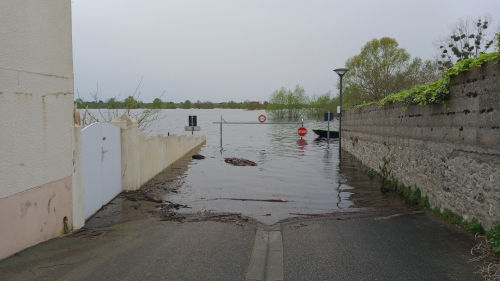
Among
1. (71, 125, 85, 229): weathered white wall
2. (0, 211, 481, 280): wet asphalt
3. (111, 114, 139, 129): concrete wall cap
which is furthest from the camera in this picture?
(111, 114, 139, 129): concrete wall cap

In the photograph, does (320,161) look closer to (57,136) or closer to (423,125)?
(423,125)

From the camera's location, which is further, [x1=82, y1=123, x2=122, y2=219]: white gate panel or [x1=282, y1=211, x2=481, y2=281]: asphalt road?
[x1=82, y1=123, x2=122, y2=219]: white gate panel

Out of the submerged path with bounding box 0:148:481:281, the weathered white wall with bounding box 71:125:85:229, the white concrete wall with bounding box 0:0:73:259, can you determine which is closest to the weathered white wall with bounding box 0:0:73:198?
the white concrete wall with bounding box 0:0:73:259

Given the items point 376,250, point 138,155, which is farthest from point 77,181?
point 376,250

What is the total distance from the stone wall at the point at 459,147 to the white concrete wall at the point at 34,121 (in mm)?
5979

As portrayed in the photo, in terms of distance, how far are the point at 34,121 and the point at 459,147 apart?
6412 millimetres

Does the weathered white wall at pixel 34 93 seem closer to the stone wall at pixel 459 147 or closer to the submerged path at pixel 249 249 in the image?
the submerged path at pixel 249 249

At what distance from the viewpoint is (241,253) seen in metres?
5.08

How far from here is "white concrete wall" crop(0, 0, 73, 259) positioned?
447 cm

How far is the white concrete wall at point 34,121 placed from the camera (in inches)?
176

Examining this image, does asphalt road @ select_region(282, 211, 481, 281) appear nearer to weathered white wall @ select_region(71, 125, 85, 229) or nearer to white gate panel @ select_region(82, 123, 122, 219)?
weathered white wall @ select_region(71, 125, 85, 229)

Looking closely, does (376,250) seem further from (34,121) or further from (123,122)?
(123,122)

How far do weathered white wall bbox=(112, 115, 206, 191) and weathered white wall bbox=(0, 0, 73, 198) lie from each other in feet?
12.1

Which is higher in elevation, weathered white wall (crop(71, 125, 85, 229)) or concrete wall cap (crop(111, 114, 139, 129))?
concrete wall cap (crop(111, 114, 139, 129))
